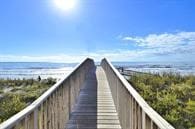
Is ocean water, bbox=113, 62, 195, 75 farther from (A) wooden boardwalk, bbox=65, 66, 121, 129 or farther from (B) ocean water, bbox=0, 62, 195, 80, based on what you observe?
(A) wooden boardwalk, bbox=65, 66, 121, 129

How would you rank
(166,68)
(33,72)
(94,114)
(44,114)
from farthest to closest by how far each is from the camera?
(166,68)
(33,72)
(94,114)
(44,114)

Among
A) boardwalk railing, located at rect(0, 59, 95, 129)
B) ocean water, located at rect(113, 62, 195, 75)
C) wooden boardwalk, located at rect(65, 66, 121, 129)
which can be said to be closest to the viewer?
boardwalk railing, located at rect(0, 59, 95, 129)

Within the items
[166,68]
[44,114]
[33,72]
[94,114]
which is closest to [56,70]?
[33,72]

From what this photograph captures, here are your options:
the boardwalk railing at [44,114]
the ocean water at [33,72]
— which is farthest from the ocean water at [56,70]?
the boardwalk railing at [44,114]

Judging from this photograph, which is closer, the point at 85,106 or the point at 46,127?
the point at 46,127

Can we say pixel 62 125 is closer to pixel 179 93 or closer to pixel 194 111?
pixel 194 111

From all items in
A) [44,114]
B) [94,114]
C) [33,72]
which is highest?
[33,72]

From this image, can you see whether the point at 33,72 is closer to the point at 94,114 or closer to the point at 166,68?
the point at 166,68

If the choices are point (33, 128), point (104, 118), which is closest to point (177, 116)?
point (104, 118)

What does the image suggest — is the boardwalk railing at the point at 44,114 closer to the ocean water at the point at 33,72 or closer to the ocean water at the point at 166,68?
the ocean water at the point at 33,72

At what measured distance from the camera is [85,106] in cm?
828

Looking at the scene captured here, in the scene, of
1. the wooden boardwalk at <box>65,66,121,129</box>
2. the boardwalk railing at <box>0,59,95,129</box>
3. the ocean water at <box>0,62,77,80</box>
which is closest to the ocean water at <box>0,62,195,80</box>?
the ocean water at <box>0,62,77,80</box>

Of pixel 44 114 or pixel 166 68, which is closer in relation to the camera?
pixel 44 114

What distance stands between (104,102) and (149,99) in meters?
4.54
